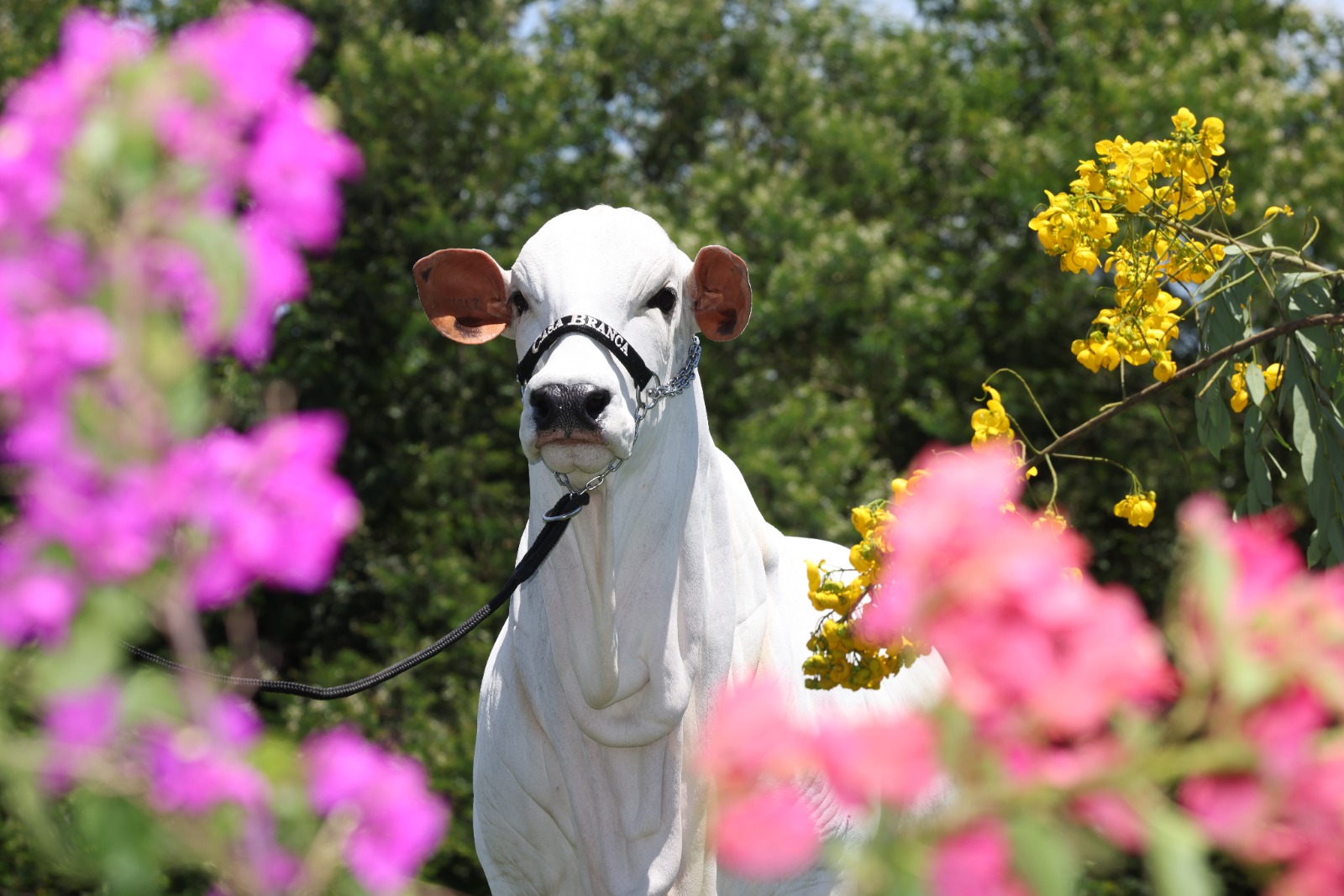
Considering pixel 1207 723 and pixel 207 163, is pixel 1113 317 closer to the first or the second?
pixel 1207 723

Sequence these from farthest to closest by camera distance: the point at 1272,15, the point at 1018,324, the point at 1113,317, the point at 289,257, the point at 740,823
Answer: the point at 1272,15 → the point at 1018,324 → the point at 1113,317 → the point at 289,257 → the point at 740,823

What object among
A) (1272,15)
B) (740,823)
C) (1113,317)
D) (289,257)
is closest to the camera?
(740,823)

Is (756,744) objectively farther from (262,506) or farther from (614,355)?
(614,355)

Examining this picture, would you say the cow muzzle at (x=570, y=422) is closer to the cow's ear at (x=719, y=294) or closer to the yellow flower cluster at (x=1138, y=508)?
the cow's ear at (x=719, y=294)

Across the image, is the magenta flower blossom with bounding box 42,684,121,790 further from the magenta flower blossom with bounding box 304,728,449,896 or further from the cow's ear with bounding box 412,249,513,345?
the cow's ear with bounding box 412,249,513,345

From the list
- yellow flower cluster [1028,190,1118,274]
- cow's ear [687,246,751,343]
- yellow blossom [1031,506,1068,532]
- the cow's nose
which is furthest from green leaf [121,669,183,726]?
yellow flower cluster [1028,190,1118,274]

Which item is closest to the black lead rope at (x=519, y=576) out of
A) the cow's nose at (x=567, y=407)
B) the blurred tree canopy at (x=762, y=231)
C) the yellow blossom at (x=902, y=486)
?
the cow's nose at (x=567, y=407)

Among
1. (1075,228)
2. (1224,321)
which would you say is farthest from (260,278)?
(1224,321)

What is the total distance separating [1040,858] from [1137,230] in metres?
2.41

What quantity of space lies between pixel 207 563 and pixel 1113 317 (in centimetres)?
221

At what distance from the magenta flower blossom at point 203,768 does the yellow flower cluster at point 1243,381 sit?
8.50 ft

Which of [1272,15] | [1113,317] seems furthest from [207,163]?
[1272,15]

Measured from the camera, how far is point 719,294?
2900 mm

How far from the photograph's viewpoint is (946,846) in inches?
35.3
